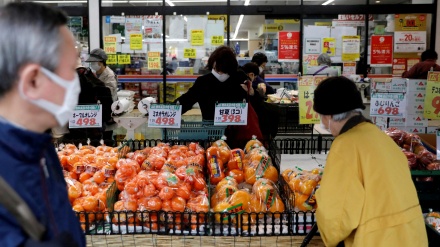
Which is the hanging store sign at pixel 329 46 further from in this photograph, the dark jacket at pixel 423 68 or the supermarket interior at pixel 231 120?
the dark jacket at pixel 423 68

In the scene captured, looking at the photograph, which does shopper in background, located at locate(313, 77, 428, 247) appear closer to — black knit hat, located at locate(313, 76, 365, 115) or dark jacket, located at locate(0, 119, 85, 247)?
black knit hat, located at locate(313, 76, 365, 115)

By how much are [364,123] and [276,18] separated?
6.62m

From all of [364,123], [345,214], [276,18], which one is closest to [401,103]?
[364,123]

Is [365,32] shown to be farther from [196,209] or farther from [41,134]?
[41,134]

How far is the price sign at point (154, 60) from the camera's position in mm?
8680

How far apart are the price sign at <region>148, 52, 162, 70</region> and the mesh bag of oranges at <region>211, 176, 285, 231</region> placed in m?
6.12

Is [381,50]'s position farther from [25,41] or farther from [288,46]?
[25,41]

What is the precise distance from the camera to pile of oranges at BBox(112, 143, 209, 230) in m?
2.43

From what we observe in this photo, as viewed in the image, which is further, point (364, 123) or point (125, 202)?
point (125, 202)

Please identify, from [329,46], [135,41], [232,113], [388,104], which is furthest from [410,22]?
[232,113]

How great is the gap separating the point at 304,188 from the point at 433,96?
2201 mm

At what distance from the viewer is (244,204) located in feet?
8.36

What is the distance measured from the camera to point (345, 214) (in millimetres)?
2051

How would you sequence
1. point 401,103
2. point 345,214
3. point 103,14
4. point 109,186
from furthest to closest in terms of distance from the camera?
1. point 103,14
2. point 401,103
3. point 109,186
4. point 345,214
